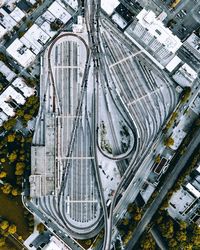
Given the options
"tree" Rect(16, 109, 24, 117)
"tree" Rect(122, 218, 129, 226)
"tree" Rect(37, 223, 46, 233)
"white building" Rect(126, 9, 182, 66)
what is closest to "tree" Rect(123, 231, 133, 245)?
"tree" Rect(122, 218, 129, 226)

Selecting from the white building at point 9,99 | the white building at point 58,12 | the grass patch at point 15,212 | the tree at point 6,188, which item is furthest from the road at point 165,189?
the white building at point 58,12

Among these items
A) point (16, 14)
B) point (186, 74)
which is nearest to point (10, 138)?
point (16, 14)

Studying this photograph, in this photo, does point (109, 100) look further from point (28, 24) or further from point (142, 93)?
point (28, 24)

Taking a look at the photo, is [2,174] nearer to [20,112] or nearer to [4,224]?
[4,224]

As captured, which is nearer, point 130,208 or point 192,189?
point 130,208

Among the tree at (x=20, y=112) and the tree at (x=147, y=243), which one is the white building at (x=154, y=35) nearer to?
the tree at (x=20, y=112)

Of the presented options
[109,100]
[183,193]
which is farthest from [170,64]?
[183,193]
